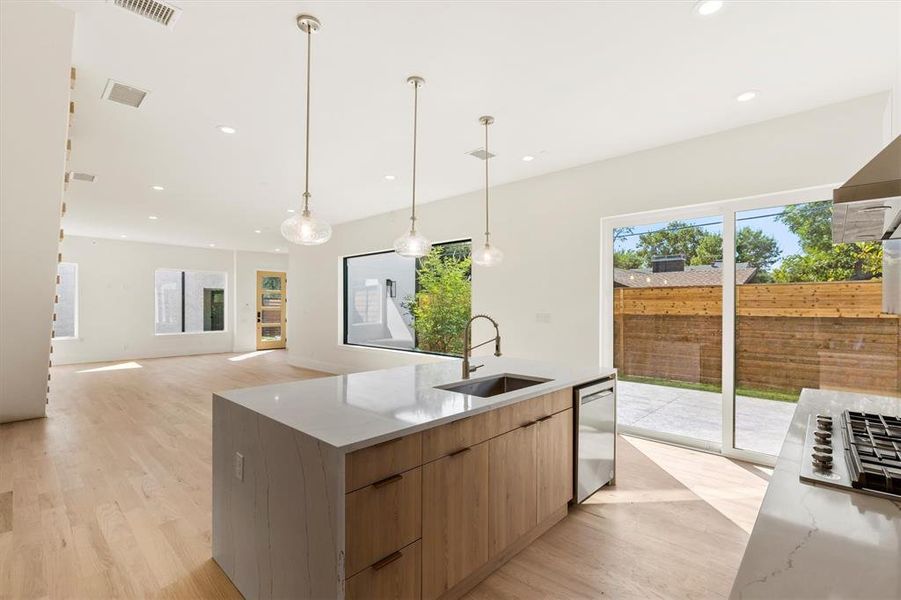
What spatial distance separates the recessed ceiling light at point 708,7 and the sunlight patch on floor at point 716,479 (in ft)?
9.00

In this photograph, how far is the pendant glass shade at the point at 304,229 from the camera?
2328mm

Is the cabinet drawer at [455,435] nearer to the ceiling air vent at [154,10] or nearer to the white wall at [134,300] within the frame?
the ceiling air vent at [154,10]

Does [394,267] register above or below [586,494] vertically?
above

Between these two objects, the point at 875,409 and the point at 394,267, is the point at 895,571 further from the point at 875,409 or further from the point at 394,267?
the point at 394,267

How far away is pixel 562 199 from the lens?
184 inches

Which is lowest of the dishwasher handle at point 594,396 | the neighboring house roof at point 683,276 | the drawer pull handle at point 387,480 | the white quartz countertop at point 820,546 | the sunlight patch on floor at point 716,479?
the sunlight patch on floor at point 716,479

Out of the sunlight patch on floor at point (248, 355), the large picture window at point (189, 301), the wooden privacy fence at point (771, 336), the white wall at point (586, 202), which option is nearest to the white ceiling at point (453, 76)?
the white wall at point (586, 202)

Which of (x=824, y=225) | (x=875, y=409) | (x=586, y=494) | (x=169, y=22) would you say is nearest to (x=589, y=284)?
(x=824, y=225)

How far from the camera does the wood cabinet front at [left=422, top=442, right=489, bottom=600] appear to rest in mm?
1685

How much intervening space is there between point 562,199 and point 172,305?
9.97m

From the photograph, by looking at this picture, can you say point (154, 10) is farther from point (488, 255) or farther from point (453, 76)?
point (488, 255)

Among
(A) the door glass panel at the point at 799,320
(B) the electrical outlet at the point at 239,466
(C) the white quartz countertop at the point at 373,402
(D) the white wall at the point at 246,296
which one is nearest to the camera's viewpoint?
(C) the white quartz countertop at the point at 373,402

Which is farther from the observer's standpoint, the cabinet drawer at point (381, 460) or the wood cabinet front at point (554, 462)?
the wood cabinet front at point (554, 462)

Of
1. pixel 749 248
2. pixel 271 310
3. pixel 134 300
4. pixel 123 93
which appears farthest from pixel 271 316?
pixel 749 248
